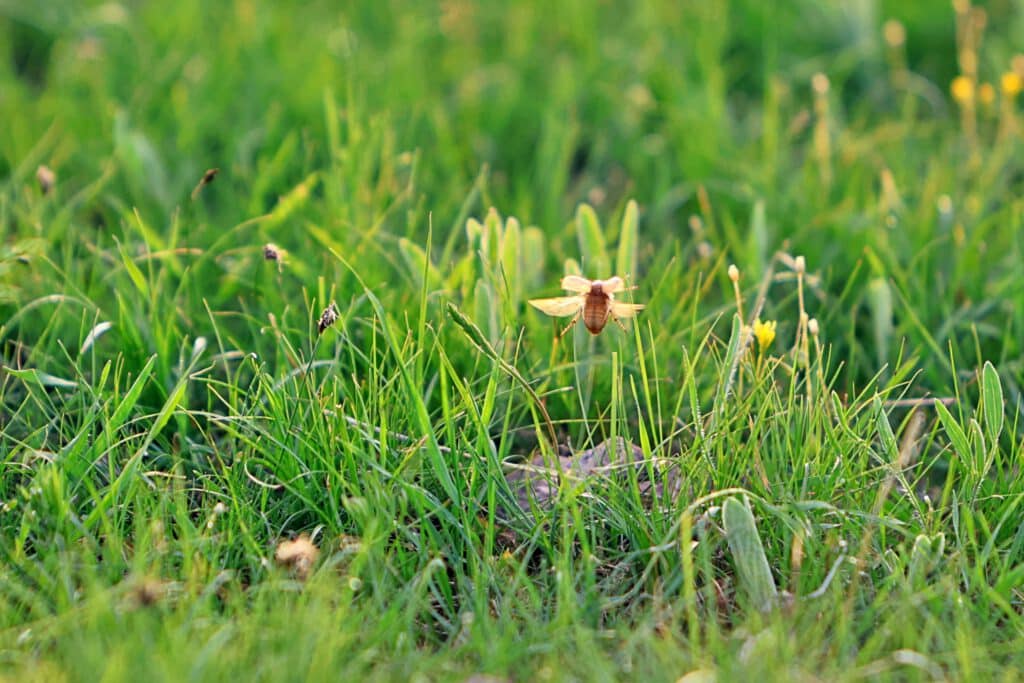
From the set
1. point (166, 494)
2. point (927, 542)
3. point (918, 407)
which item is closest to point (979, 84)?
point (918, 407)

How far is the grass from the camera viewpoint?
1649 mm

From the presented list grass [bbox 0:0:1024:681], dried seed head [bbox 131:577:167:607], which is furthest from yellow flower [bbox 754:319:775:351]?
dried seed head [bbox 131:577:167:607]

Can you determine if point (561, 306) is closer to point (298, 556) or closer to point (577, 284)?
point (577, 284)

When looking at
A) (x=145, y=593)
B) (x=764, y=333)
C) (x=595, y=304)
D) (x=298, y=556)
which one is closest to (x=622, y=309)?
(x=595, y=304)

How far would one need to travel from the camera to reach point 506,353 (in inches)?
85.0

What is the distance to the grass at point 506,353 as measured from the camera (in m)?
1.65

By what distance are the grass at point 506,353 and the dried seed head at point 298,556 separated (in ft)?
0.08

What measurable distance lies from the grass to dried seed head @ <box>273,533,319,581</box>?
0.03 meters

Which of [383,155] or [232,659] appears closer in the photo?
[232,659]

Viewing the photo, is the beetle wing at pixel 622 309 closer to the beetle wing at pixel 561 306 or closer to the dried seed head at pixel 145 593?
the beetle wing at pixel 561 306

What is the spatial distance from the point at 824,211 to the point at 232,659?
1.85 metres

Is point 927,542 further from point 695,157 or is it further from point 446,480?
point 695,157

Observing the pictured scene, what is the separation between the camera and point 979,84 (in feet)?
11.6

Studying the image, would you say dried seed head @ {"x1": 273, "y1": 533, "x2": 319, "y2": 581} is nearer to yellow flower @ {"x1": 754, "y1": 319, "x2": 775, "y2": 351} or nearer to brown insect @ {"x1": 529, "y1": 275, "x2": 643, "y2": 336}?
brown insect @ {"x1": 529, "y1": 275, "x2": 643, "y2": 336}
